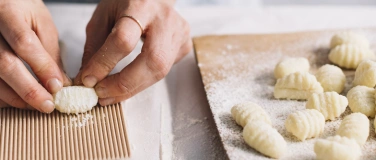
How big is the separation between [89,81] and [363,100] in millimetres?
816

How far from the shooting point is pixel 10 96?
1430mm

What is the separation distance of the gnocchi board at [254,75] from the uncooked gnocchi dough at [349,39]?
0.06 metres

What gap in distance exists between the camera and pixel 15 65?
4.42ft

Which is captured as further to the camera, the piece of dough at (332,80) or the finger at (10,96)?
the piece of dough at (332,80)

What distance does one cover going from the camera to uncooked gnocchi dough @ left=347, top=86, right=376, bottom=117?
A: 1423 mm

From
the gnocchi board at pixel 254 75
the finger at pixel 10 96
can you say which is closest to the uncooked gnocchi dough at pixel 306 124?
the gnocchi board at pixel 254 75

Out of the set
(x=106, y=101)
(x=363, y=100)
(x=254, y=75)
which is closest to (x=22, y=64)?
(x=106, y=101)

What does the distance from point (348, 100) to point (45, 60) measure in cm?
91

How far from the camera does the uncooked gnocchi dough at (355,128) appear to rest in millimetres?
1267

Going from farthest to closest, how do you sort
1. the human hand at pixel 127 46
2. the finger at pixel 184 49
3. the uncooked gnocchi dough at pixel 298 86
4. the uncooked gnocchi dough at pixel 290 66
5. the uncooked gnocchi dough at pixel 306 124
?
the finger at pixel 184 49 → the uncooked gnocchi dough at pixel 290 66 → the uncooked gnocchi dough at pixel 298 86 → the human hand at pixel 127 46 → the uncooked gnocchi dough at pixel 306 124

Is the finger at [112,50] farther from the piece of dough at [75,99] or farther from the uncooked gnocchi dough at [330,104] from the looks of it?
the uncooked gnocchi dough at [330,104]

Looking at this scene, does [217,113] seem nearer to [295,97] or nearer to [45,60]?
[295,97]

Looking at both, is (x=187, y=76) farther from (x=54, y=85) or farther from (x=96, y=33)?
(x=54, y=85)

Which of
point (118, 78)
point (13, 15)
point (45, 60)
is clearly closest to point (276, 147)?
point (118, 78)
